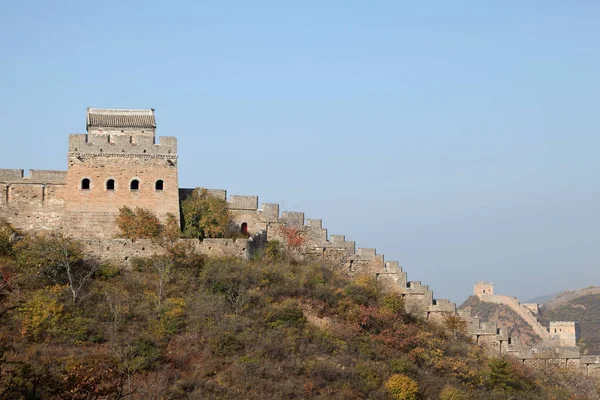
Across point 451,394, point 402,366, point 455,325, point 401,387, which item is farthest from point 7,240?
point 455,325

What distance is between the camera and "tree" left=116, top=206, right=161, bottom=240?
40281 mm

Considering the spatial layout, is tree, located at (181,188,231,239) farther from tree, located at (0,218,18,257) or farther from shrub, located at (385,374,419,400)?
shrub, located at (385,374,419,400)

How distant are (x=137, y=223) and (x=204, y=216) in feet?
9.55

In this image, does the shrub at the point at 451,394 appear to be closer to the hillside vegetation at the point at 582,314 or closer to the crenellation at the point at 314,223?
the crenellation at the point at 314,223

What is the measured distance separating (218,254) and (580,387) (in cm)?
1613

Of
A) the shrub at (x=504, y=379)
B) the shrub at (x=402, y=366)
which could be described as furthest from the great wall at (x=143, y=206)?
the shrub at (x=402, y=366)

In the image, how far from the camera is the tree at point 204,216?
4153cm

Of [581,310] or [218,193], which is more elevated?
[218,193]

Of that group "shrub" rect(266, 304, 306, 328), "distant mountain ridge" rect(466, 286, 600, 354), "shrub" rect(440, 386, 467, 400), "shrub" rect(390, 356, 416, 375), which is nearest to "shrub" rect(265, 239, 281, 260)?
"shrub" rect(266, 304, 306, 328)

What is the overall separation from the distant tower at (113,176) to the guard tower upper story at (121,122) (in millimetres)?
41

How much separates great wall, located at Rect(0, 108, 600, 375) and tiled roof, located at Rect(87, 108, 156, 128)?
0.04 meters

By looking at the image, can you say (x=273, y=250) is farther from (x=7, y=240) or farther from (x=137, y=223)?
(x=7, y=240)

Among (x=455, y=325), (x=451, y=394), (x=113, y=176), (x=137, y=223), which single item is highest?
(x=113, y=176)

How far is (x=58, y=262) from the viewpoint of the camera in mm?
36156
